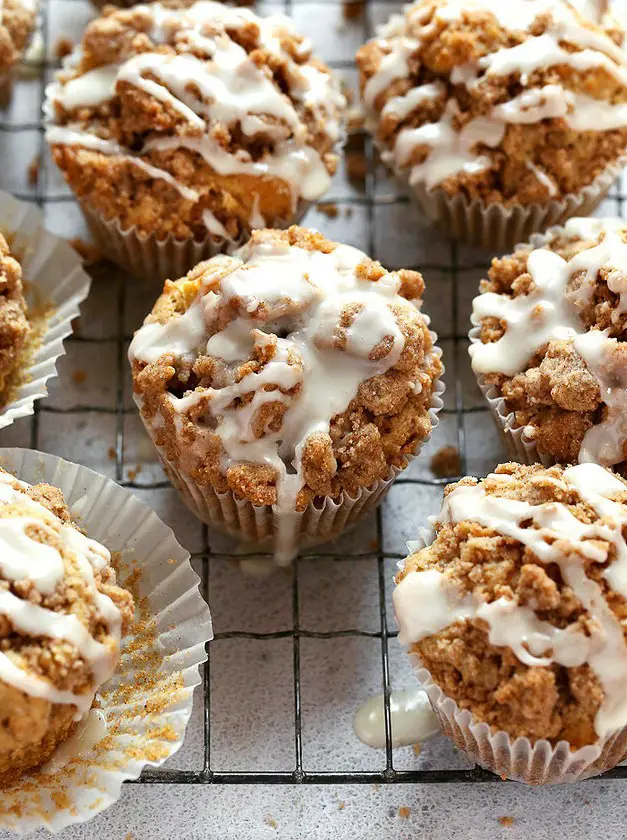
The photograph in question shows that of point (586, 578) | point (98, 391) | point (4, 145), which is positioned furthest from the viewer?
point (4, 145)

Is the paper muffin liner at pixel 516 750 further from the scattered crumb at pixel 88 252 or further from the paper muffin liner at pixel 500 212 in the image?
the scattered crumb at pixel 88 252

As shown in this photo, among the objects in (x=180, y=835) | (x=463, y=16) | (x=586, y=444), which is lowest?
(x=180, y=835)

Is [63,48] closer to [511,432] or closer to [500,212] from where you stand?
[500,212]

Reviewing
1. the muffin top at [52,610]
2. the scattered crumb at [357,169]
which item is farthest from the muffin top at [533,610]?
the scattered crumb at [357,169]

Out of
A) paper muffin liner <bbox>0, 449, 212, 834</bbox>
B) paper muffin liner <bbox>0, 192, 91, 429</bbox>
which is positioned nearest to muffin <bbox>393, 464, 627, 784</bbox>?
paper muffin liner <bbox>0, 449, 212, 834</bbox>

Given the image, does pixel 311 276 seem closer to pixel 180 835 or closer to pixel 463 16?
pixel 463 16

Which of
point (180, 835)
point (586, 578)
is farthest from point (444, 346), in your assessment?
point (180, 835)

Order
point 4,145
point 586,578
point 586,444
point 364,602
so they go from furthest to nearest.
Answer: point 4,145
point 364,602
point 586,444
point 586,578
